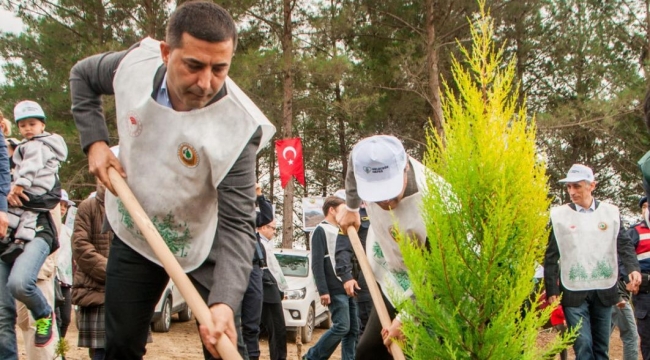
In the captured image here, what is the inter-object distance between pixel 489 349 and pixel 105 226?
195 cm

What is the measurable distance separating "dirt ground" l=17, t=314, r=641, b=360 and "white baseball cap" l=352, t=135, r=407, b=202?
5657 mm

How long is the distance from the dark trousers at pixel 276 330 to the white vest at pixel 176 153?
4827mm

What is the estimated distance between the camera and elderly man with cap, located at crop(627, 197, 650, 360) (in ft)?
20.5

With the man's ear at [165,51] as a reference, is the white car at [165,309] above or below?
below

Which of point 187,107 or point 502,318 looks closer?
point 502,318

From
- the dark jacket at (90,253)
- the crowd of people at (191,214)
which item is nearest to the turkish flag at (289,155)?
the crowd of people at (191,214)

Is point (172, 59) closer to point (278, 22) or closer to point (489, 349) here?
point (489, 349)

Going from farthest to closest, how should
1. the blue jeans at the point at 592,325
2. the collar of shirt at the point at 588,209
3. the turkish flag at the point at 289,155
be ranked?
the turkish flag at the point at 289,155, the collar of shirt at the point at 588,209, the blue jeans at the point at 592,325

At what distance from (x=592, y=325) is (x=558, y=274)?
649 millimetres

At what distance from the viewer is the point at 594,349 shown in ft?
23.4

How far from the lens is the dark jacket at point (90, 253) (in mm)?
6031

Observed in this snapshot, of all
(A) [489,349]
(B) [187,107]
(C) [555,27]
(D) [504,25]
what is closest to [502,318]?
(A) [489,349]

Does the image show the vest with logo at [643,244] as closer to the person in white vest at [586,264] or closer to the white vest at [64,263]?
the person in white vest at [586,264]

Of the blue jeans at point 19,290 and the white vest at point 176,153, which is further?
the blue jeans at point 19,290
